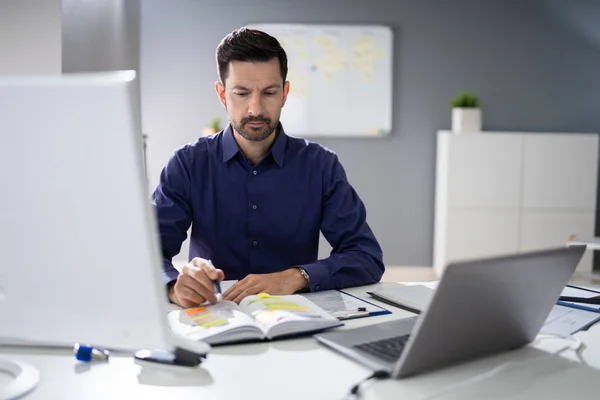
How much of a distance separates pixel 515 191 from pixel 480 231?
40cm

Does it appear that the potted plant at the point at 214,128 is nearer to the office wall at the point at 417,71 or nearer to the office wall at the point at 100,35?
the office wall at the point at 417,71

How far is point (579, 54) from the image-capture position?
4.92 meters

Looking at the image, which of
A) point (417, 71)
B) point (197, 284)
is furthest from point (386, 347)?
point (417, 71)

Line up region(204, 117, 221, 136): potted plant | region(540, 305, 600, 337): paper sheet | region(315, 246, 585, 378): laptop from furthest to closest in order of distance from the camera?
region(204, 117, 221, 136): potted plant
region(540, 305, 600, 337): paper sheet
region(315, 246, 585, 378): laptop

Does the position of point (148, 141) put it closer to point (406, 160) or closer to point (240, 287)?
point (406, 160)

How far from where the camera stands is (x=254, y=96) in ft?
5.99

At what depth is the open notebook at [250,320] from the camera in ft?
3.72

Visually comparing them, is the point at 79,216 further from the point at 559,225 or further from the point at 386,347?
the point at 559,225

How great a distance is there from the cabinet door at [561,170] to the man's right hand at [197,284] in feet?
12.6

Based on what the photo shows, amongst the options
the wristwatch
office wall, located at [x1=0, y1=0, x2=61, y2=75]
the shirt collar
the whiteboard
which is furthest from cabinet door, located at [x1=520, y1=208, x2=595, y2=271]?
office wall, located at [x1=0, y1=0, x2=61, y2=75]

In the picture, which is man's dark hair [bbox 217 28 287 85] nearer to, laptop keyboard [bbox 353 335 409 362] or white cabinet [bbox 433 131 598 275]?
laptop keyboard [bbox 353 335 409 362]

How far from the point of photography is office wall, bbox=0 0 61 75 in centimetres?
225

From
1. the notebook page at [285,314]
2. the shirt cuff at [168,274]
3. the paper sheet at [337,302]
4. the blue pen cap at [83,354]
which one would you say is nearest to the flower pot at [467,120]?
the paper sheet at [337,302]

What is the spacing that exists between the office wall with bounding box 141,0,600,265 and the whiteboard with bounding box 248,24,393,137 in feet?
0.29
